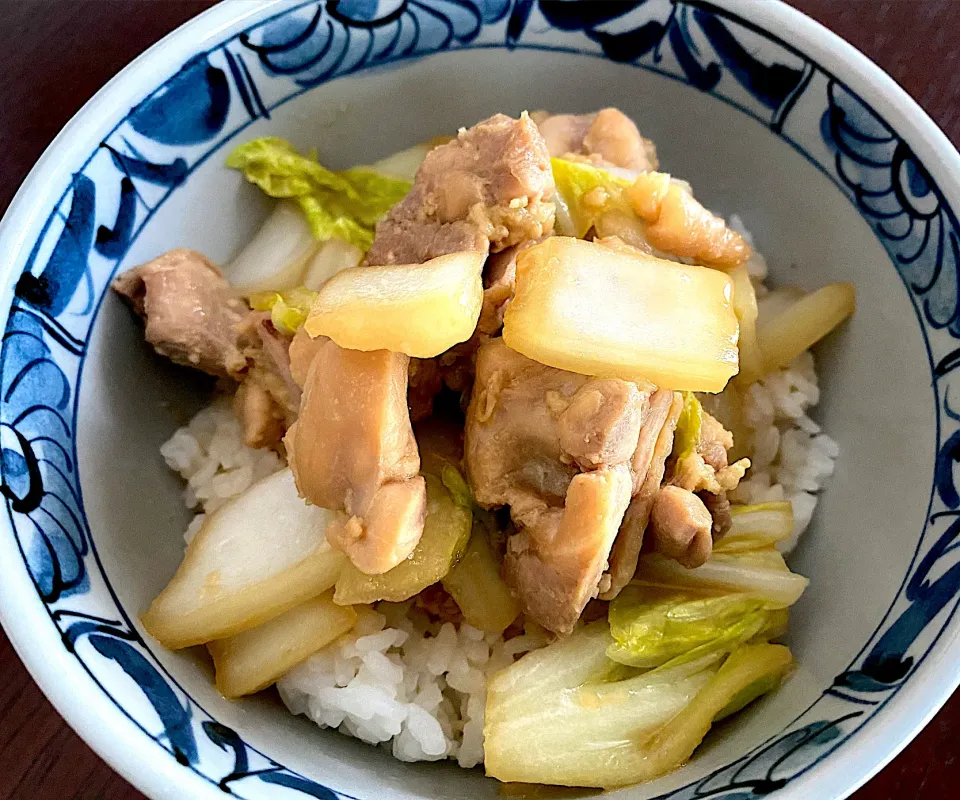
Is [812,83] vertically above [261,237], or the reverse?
[812,83]

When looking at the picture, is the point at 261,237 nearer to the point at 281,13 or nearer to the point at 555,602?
the point at 281,13

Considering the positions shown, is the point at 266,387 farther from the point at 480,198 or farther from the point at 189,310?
the point at 480,198

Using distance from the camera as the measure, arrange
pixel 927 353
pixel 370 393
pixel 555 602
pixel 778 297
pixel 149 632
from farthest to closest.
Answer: pixel 778 297 → pixel 927 353 → pixel 149 632 → pixel 555 602 → pixel 370 393

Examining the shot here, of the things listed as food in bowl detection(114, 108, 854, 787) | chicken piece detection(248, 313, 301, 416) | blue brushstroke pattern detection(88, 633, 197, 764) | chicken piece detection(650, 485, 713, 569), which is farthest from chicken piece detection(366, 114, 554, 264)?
blue brushstroke pattern detection(88, 633, 197, 764)

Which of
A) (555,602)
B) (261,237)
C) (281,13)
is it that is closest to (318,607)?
(555,602)

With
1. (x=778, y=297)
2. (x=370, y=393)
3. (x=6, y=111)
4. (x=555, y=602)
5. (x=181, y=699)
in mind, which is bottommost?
(x=181, y=699)

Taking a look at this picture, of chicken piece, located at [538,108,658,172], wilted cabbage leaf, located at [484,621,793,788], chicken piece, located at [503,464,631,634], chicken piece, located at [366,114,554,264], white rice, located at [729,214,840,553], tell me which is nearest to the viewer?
chicken piece, located at [503,464,631,634]

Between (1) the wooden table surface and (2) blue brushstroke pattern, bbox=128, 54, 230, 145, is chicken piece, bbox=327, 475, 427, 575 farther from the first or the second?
(1) the wooden table surface

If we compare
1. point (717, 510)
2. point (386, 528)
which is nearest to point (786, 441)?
point (717, 510)

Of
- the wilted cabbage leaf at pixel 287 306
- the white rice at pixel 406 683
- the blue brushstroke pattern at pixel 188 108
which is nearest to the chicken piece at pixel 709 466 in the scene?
the white rice at pixel 406 683
